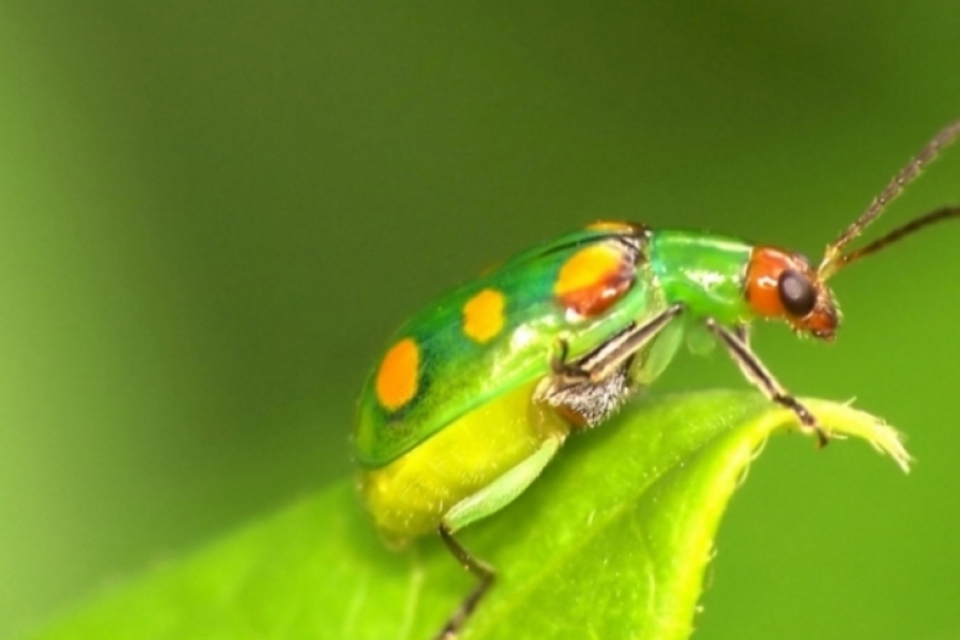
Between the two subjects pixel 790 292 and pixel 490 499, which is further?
pixel 790 292

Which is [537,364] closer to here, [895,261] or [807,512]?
[807,512]

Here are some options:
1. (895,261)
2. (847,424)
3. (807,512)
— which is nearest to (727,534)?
(807,512)

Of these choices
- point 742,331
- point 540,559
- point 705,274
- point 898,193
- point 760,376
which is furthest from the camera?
point 742,331

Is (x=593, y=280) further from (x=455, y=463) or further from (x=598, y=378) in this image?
(x=455, y=463)

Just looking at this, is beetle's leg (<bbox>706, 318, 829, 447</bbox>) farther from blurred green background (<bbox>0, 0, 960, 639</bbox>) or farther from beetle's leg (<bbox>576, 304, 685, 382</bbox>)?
blurred green background (<bbox>0, 0, 960, 639</bbox>)

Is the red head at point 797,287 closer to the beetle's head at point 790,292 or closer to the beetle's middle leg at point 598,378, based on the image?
the beetle's head at point 790,292

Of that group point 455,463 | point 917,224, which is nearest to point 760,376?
point 917,224
